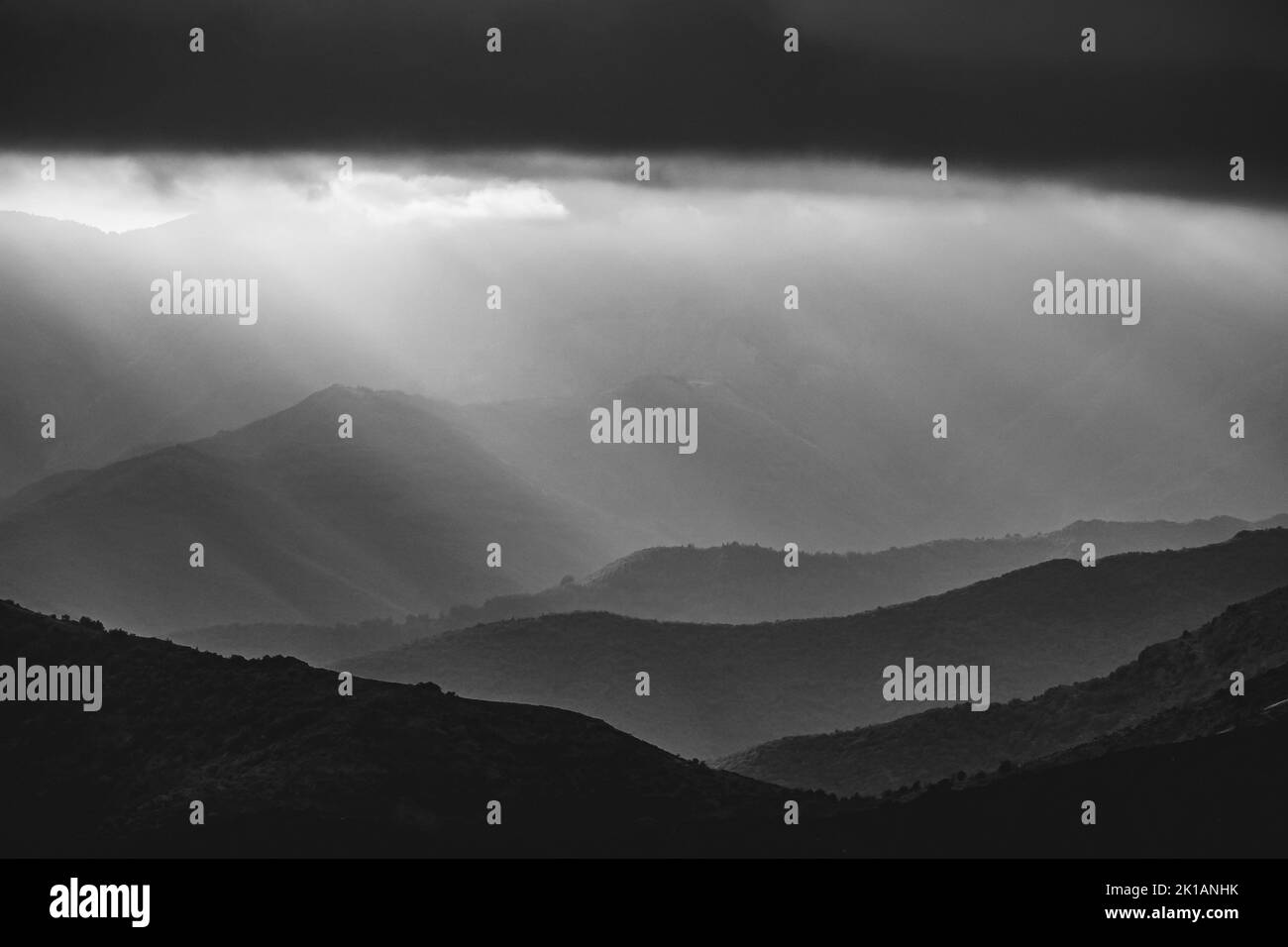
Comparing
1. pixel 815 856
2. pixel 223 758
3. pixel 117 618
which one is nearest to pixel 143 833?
pixel 223 758

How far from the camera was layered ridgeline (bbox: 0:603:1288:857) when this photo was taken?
6222 cm

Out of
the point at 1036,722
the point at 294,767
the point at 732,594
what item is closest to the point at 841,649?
the point at 1036,722

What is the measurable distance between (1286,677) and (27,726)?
47.9 m

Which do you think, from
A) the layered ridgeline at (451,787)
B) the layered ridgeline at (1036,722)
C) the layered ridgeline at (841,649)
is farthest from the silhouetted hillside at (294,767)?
the layered ridgeline at (841,649)

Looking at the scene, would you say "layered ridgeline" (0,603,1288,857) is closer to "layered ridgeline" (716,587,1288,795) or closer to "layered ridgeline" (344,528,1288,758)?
"layered ridgeline" (716,587,1288,795)

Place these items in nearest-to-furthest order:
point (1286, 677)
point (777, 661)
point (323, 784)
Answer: point (323, 784) < point (1286, 677) < point (777, 661)

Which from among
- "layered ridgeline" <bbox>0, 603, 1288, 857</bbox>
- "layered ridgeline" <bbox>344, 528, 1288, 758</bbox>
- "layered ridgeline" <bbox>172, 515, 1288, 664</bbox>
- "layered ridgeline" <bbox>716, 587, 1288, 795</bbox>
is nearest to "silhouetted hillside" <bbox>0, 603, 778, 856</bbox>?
"layered ridgeline" <bbox>0, 603, 1288, 857</bbox>

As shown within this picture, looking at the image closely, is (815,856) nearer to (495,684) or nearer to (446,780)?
(446,780)

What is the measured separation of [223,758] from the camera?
2724 inches

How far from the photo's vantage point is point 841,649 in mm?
119688

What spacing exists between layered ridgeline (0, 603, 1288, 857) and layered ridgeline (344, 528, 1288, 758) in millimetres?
38835

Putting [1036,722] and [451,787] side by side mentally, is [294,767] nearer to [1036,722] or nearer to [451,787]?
[451,787]

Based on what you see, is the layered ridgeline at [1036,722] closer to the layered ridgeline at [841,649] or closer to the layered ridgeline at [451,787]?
the layered ridgeline at [451,787]

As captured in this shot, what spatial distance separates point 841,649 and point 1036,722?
1296 inches
